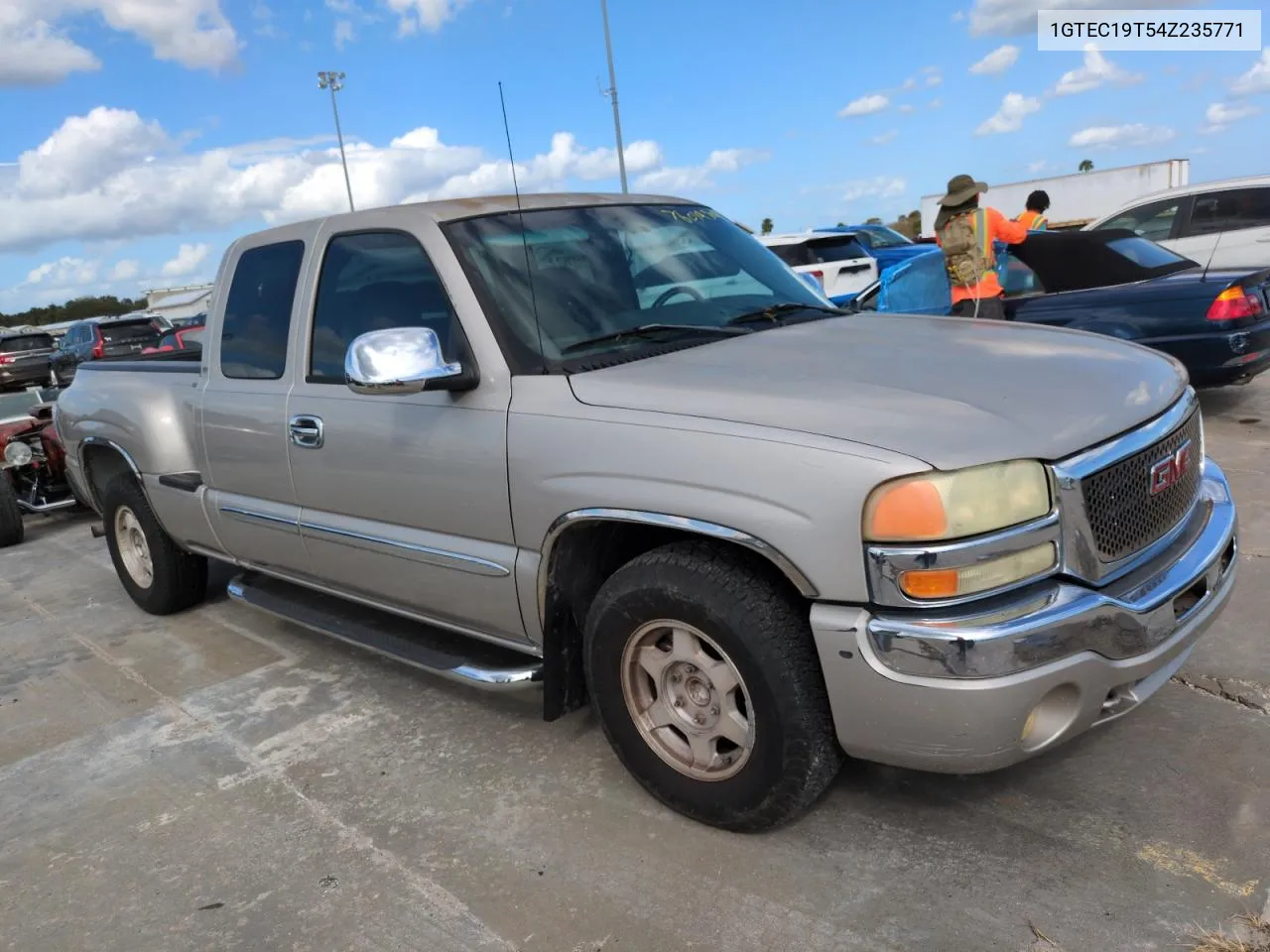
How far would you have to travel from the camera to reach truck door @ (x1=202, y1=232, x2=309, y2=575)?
12.9 feet

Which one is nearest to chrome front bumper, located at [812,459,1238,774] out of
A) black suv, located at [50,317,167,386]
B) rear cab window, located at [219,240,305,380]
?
rear cab window, located at [219,240,305,380]

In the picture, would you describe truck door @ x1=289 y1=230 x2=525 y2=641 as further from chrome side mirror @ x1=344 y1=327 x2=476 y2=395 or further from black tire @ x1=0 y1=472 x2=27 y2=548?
black tire @ x1=0 y1=472 x2=27 y2=548

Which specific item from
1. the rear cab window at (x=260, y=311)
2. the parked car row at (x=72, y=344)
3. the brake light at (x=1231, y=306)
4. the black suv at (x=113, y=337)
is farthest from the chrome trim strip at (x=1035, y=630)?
the black suv at (x=113, y=337)

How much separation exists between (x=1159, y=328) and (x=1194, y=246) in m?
3.06

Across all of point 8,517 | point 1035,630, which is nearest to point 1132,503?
point 1035,630

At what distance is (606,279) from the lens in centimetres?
334

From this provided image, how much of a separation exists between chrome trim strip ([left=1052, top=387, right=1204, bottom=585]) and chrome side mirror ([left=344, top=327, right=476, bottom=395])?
174cm

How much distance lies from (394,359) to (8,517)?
6293mm

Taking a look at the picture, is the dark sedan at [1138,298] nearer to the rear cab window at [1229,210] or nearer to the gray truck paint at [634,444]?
the rear cab window at [1229,210]

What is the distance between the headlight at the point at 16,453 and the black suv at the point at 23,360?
59.5 feet

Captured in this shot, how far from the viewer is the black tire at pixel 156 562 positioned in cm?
509

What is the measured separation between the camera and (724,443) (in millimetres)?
2449

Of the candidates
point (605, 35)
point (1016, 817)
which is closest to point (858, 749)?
point (1016, 817)

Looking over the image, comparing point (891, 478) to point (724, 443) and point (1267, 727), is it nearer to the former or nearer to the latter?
point (724, 443)
